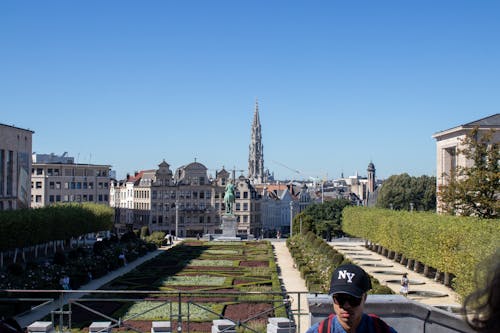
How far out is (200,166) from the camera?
10725 cm

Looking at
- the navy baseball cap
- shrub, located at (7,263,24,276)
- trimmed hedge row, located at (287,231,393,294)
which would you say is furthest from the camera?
shrub, located at (7,263,24,276)

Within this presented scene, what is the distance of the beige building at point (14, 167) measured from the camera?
203ft

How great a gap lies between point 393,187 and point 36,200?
54.5 m

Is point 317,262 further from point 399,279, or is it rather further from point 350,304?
point 350,304

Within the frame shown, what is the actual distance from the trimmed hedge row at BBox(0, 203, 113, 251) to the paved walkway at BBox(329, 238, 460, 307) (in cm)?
2383

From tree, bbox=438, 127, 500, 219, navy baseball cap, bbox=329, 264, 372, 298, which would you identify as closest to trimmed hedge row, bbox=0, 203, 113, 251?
tree, bbox=438, 127, 500, 219

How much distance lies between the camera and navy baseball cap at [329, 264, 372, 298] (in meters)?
4.63

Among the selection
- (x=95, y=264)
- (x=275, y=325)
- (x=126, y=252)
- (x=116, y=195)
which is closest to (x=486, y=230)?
(x=275, y=325)

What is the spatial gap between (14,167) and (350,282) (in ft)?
212

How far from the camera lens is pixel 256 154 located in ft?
552

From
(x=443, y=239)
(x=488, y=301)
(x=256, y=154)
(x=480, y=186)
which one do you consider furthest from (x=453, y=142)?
(x=256, y=154)

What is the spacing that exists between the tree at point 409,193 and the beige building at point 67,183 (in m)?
44.9

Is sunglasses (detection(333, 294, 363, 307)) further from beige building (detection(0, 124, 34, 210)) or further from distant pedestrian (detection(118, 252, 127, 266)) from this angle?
beige building (detection(0, 124, 34, 210))

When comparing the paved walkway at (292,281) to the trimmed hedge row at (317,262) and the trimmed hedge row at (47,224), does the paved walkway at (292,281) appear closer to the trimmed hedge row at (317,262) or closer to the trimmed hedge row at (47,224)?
the trimmed hedge row at (317,262)
